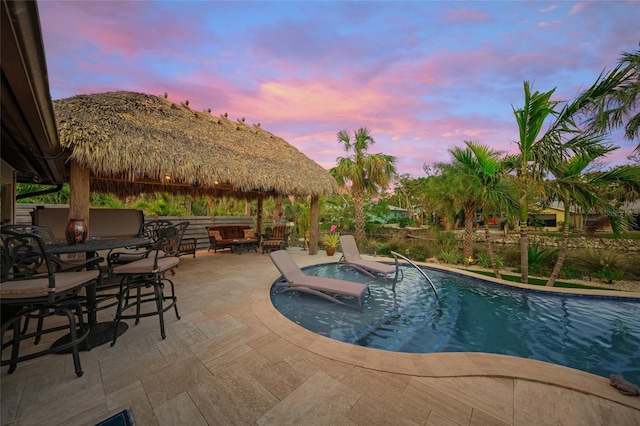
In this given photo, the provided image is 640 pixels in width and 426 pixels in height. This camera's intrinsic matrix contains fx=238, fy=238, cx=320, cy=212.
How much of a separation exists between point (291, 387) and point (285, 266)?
10.2ft

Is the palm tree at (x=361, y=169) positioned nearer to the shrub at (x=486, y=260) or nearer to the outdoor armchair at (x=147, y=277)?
the shrub at (x=486, y=260)

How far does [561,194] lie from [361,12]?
7298 millimetres

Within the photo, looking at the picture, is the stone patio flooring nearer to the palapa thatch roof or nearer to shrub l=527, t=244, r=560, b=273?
the palapa thatch roof

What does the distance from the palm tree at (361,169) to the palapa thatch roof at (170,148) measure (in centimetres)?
322

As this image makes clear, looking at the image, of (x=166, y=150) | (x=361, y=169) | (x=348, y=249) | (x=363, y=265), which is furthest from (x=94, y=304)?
(x=361, y=169)

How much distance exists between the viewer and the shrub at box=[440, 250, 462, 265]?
9.80 meters

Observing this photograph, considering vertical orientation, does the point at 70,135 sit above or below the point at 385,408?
above

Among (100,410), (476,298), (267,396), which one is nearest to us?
(100,410)

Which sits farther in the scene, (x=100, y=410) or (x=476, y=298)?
(x=476, y=298)

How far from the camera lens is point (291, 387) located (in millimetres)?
2078

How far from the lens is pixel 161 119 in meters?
6.77

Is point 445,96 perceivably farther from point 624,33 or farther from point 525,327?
point 525,327

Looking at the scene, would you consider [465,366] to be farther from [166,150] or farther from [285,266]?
[166,150]

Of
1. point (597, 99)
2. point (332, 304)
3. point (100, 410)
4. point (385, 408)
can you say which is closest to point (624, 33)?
point (597, 99)
